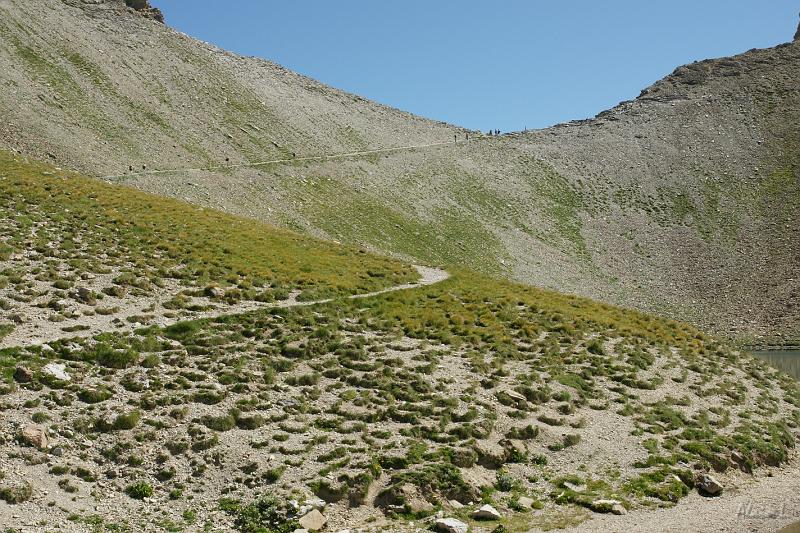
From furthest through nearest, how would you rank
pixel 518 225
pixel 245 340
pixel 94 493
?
pixel 518 225 → pixel 245 340 → pixel 94 493

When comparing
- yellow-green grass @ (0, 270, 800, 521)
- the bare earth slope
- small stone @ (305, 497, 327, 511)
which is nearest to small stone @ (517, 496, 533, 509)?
yellow-green grass @ (0, 270, 800, 521)

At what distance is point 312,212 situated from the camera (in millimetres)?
64875

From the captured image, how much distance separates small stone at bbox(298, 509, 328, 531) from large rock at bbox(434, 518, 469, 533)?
2.72 metres

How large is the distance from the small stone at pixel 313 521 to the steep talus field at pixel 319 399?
32cm

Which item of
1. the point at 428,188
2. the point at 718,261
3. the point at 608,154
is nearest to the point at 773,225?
the point at 718,261

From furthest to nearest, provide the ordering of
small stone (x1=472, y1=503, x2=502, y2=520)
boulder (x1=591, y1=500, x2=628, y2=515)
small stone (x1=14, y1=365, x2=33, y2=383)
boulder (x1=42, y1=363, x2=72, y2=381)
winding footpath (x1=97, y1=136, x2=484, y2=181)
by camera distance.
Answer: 1. winding footpath (x1=97, y1=136, x2=484, y2=181)
2. boulder (x1=42, y1=363, x2=72, y2=381)
3. small stone (x1=14, y1=365, x2=33, y2=383)
4. boulder (x1=591, y1=500, x2=628, y2=515)
5. small stone (x1=472, y1=503, x2=502, y2=520)

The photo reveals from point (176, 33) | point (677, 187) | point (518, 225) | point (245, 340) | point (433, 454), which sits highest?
point (176, 33)

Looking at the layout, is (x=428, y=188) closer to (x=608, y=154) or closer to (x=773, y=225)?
(x=608, y=154)

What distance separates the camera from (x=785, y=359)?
181 feet

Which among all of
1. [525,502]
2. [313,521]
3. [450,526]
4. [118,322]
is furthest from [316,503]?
[118,322]

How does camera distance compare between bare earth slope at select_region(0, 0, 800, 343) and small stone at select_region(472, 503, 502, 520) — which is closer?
small stone at select_region(472, 503, 502, 520)

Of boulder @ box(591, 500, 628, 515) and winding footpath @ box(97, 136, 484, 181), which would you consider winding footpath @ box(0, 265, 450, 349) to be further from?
winding footpath @ box(97, 136, 484, 181)

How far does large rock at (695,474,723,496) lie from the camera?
21281 millimetres

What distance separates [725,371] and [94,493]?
97.2 ft
